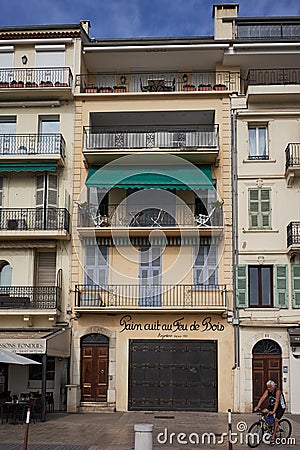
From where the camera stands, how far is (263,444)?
16.8 metres

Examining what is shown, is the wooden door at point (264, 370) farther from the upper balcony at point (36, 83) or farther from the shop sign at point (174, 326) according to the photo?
the upper balcony at point (36, 83)

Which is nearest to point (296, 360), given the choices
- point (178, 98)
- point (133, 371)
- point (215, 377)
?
point (215, 377)

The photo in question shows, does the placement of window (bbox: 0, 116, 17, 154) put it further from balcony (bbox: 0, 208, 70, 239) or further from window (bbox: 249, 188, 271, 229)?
window (bbox: 249, 188, 271, 229)

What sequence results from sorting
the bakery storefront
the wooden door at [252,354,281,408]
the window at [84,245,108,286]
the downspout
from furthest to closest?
1. the window at [84,245,108,286]
2. the downspout
3. the bakery storefront
4. the wooden door at [252,354,281,408]

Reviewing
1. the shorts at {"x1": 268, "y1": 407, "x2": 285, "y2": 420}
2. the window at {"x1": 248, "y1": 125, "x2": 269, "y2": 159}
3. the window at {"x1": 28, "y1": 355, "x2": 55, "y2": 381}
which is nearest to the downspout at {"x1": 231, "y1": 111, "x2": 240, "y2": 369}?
the window at {"x1": 248, "y1": 125, "x2": 269, "y2": 159}

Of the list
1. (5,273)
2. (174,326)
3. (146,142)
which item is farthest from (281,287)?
(5,273)

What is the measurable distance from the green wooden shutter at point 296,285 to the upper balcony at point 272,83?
696 centimetres

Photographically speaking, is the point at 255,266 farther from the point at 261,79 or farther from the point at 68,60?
the point at 68,60

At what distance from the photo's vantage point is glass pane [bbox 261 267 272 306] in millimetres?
26547

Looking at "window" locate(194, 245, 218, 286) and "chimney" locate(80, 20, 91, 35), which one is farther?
"chimney" locate(80, 20, 91, 35)

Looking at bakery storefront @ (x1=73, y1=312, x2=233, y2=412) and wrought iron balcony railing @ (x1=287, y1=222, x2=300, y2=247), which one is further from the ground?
wrought iron balcony railing @ (x1=287, y1=222, x2=300, y2=247)

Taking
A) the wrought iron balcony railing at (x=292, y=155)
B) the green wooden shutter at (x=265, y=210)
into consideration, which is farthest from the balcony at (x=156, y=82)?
the green wooden shutter at (x=265, y=210)

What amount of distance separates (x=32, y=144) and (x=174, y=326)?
945 centimetres

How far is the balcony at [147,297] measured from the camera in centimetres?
2628
